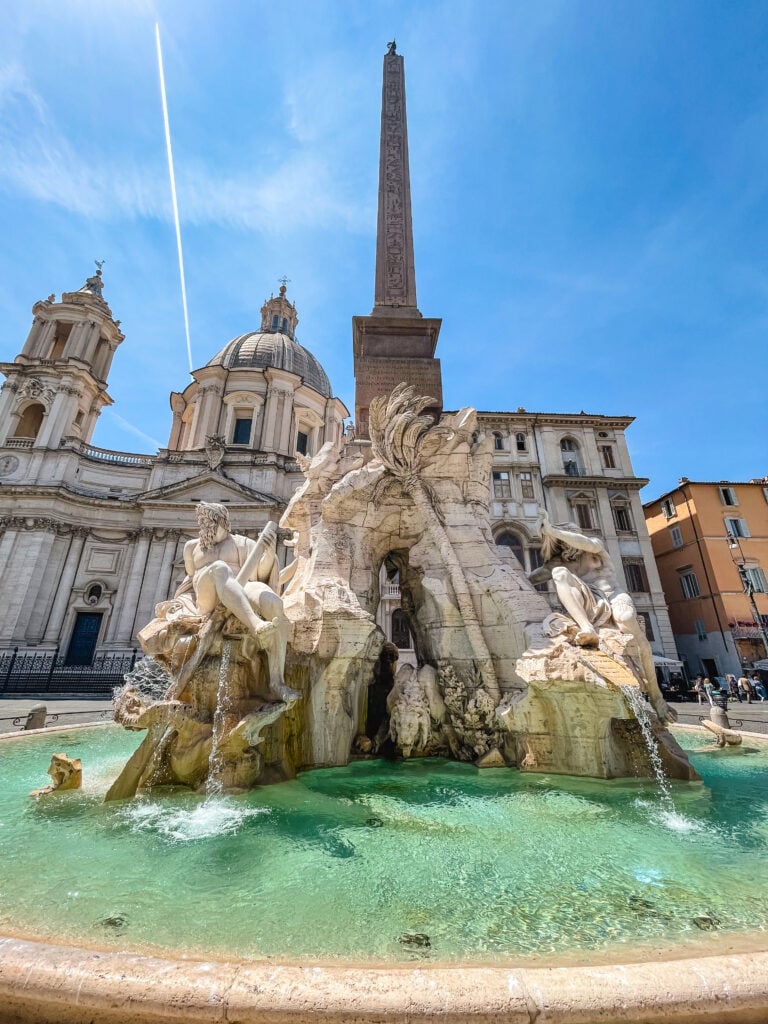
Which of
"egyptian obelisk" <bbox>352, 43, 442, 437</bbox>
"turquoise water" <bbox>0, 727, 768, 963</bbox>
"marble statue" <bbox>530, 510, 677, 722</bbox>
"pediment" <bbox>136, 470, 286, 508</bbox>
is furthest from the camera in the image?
"pediment" <bbox>136, 470, 286, 508</bbox>

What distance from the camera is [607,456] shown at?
93.9 ft

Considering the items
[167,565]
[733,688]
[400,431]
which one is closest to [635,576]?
[733,688]

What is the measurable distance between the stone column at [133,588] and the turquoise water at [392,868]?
73.6 ft

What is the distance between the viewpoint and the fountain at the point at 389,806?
1683 mm

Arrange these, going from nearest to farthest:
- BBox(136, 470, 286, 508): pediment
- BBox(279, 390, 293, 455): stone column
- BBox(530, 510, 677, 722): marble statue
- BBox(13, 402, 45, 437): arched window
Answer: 1. BBox(530, 510, 677, 722): marble statue
2. BBox(136, 470, 286, 508): pediment
3. BBox(13, 402, 45, 437): arched window
4. BBox(279, 390, 293, 455): stone column

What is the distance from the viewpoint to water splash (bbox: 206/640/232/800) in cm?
432

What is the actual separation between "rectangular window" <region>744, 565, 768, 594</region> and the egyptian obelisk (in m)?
24.1

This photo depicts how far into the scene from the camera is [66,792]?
4383 millimetres

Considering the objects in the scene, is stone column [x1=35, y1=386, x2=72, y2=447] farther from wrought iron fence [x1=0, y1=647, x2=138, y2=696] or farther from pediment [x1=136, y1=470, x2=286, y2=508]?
wrought iron fence [x1=0, y1=647, x2=138, y2=696]

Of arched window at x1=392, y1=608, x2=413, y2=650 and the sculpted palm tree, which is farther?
arched window at x1=392, y1=608, x2=413, y2=650

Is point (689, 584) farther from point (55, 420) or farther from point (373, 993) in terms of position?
point (55, 420)

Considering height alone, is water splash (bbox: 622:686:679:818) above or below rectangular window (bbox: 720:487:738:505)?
below

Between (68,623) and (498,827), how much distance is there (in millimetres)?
28444

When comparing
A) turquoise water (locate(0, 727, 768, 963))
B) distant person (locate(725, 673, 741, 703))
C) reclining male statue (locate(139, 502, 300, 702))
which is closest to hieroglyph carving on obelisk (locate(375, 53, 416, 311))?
reclining male statue (locate(139, 502, 300, 702))
